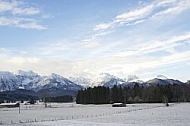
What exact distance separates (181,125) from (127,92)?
469 feet

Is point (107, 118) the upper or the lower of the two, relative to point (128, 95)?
lower

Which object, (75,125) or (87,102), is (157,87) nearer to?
(87,102)

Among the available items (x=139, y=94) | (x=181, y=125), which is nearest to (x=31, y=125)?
(x=181, y=125)

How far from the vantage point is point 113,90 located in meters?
173

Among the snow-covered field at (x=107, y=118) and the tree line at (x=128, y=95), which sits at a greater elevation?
the tree line at (x=128, y=95)

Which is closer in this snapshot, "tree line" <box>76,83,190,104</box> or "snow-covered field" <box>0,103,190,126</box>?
"snow-covered field" <box>0,103,190,126</box>

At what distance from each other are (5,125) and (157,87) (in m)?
123

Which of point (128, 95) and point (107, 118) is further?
point (128, 95)

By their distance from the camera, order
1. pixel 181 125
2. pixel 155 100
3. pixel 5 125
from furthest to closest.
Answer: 1. pixel 155 100
2. pixel 5 125
3. pixel 181 125

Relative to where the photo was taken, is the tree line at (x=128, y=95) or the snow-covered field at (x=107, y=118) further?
the tree line at (x=128, y=95)

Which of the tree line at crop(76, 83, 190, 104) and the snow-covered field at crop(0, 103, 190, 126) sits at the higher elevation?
Result: the tree line at crop(76, 83, 190, 104)

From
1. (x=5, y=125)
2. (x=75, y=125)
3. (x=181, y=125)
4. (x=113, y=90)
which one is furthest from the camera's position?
(x=113, y=90)

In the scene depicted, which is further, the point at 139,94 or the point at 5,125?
the point at 139,94

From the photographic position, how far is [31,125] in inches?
1815
